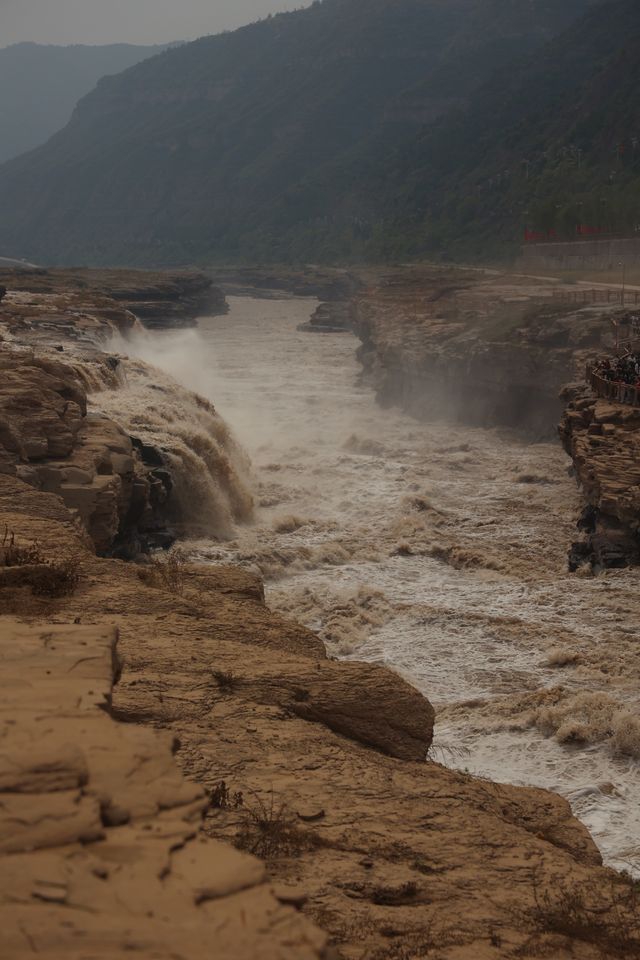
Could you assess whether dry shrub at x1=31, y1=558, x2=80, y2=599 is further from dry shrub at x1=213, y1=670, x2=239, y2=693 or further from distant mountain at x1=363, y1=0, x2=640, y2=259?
distant mountain at x1=363, y1=0, x2=640, y2=259

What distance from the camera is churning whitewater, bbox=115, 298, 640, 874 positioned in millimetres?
13984

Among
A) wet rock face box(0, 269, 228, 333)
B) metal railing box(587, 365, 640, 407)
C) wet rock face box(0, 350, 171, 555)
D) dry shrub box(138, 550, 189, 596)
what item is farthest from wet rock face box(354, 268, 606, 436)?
dry shrub box(138, 550, 189, 596)

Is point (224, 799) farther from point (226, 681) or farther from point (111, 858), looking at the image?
point (111, 858)

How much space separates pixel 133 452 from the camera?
22125 millimetres

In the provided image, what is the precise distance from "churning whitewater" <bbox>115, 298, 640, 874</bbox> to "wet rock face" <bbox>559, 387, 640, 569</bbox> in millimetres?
608

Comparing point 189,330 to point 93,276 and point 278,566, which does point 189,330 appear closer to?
point 93,276

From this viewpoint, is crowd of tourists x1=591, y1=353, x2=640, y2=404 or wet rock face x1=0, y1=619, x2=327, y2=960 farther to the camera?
crowd of tourists x1=591, y1=353, x2=640, y2=404

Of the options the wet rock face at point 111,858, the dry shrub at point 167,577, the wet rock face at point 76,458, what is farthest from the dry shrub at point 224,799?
the wet rock face at point 76,458

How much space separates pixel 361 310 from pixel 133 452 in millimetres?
40459

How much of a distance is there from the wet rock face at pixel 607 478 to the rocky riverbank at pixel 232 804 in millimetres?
11186

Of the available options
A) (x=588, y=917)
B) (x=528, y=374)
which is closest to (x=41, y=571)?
(x=588, y=917)

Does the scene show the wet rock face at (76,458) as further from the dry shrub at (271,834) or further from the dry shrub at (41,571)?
the dry shrub at (271,834)

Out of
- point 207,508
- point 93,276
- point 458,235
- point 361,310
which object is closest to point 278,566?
point 207,508

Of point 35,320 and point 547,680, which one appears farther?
point 35,320
